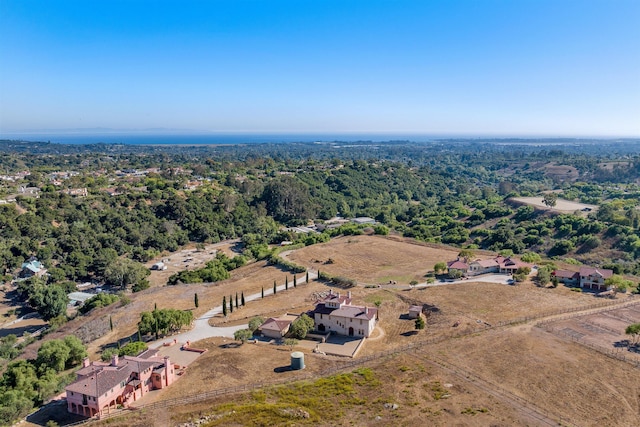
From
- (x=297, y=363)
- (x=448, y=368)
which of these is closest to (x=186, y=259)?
(x=297, y=363)

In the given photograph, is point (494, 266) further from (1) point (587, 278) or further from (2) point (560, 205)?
(2) point (560, 205)

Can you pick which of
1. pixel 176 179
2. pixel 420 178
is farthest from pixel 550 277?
pixel 420 178

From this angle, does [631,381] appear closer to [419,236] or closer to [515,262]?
[515,262]

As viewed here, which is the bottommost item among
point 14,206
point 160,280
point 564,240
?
point 160,280

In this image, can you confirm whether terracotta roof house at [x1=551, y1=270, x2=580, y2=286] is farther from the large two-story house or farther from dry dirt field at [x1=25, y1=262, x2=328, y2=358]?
dry dirt field at [x1=25, y1=262, x2=328, y2=358]

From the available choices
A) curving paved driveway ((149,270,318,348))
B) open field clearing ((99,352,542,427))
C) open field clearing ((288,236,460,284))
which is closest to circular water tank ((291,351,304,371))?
open field clearing ((99,352,542,427))
